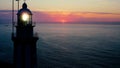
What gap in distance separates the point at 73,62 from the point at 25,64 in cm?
3341

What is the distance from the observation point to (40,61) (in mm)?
50219

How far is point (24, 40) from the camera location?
58.4 ft

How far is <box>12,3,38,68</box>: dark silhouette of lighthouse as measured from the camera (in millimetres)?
17969

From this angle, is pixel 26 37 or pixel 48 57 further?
pixel 48 57

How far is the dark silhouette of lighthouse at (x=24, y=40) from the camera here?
17969mm

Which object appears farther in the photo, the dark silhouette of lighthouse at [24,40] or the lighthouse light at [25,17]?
the lighthouse light at [25,17]

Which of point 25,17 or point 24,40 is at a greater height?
point 25,17

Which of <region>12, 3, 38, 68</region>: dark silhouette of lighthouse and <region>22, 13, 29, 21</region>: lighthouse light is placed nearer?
<region>12, 3, 38, 68</region>: dark silhouette of lighthouse

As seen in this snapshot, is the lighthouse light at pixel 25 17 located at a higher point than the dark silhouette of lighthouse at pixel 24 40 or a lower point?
higher

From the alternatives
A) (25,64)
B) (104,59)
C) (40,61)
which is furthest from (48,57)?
(25,64)

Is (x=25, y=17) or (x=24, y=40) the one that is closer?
(x=24, y=40)

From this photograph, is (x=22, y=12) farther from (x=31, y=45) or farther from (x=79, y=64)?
(x=79, y=64)

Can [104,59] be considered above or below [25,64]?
below

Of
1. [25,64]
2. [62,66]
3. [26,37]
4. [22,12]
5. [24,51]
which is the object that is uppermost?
[22,12]
